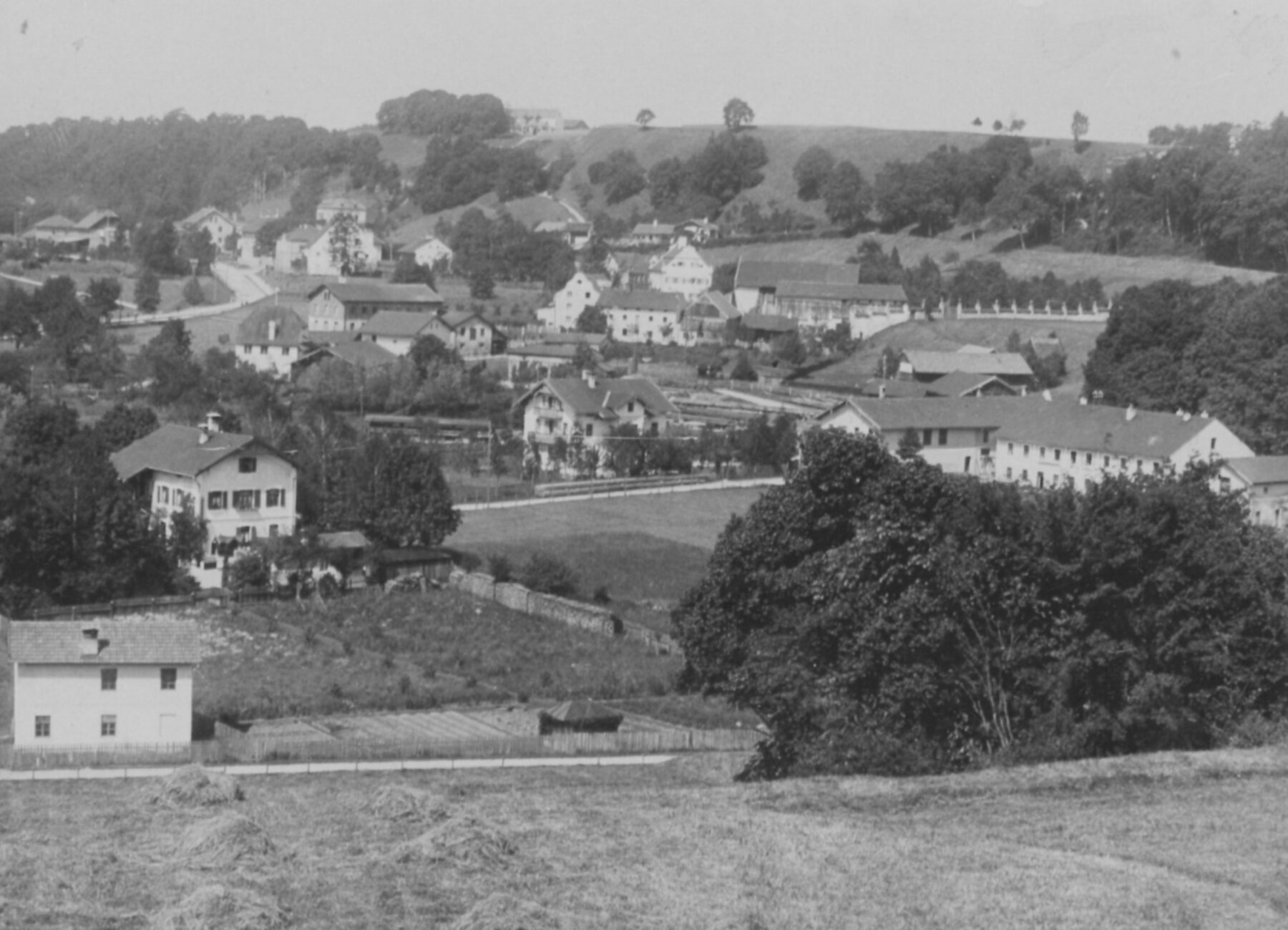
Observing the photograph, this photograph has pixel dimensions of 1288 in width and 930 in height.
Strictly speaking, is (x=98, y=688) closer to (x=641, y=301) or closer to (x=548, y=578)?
(x=548, y=578)

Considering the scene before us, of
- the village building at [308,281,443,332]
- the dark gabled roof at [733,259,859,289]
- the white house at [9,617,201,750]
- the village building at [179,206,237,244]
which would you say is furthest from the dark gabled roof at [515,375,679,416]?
the village building at [179,206,237,244]

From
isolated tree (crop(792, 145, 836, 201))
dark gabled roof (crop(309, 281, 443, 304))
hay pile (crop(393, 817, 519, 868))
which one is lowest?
hay pile (crop(393, 817, 519, 868))

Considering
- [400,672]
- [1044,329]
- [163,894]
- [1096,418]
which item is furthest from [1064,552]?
[1044,329]

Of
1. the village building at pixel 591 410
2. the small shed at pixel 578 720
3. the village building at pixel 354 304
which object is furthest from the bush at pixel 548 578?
the village building at pixel 354 304

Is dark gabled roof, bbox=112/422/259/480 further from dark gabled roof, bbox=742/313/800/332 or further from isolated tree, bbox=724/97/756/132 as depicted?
isolated tree, bbox=724/97/756/132

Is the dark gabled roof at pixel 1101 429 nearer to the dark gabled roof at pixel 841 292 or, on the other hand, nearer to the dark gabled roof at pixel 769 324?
the dark gabled roof at pixel 769 324
